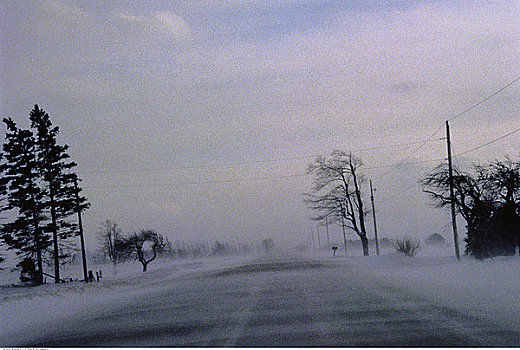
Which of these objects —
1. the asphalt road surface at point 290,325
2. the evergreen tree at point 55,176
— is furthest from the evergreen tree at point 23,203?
the asphalt road surface at point 290,325

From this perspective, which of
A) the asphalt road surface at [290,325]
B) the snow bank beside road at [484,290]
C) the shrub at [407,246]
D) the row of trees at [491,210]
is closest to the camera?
the asphalt road surface at [290,325]

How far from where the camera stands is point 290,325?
11758 mm

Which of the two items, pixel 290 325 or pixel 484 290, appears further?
pixel 484 290

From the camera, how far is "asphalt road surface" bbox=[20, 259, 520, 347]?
9656 millimetres

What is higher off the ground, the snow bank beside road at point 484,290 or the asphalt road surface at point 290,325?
the asphalt road surface at point 290,325

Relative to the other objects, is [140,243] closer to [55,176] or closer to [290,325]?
[55,176]

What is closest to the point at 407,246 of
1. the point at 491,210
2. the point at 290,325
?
the point at 491,210

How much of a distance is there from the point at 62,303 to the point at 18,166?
995 inches

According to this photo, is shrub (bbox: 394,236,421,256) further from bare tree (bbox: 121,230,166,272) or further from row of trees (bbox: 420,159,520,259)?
bare tree (bbox: 121,230,166,272)

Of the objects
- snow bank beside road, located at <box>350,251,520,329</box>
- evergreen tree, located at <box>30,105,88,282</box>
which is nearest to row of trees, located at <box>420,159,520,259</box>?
snow bank beside road, located at <box>350,251,520,329</box>

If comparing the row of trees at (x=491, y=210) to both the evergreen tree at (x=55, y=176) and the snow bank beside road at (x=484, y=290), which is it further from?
the evergreen tree at (x=55, y=176)

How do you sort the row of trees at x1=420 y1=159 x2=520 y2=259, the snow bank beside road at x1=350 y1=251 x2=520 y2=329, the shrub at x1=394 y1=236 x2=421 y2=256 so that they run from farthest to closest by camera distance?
the shrub at x1=394 y1=236 x2=421 y2=256, the row of trees at x1=420 y1=159 x2=520 y2=259, the snow bank beside road at x1=350 y1=251 x2=520 y2=329

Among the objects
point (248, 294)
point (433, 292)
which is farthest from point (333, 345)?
point (248, 294)

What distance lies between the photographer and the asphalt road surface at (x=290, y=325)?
966 centimetres
